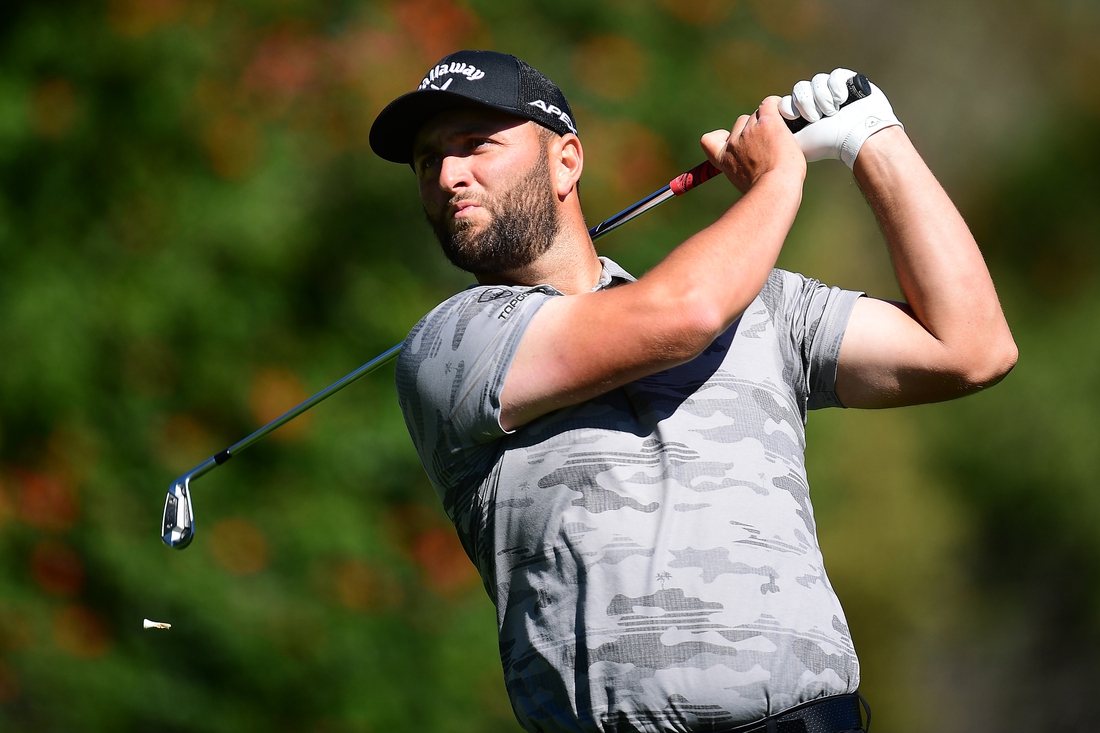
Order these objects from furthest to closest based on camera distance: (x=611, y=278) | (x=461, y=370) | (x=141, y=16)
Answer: (x=141, y=16)
(x=611, y=278)
(x=461, y=370)

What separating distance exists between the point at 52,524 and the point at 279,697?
135cm

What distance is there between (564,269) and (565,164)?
28cm

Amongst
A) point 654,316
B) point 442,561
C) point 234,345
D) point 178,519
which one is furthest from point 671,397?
point 234,345

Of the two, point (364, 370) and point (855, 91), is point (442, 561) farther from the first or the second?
point (855, 91)

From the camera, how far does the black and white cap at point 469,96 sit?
2.23 meters

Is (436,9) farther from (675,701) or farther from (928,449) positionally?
(928,449)

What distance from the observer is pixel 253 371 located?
5.52m

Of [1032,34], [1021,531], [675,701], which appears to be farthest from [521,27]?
[1032,34]

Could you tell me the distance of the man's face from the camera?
7.18 feet

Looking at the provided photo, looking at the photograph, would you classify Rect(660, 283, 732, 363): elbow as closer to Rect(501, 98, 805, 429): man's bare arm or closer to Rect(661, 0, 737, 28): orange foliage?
Rect(501, 98, 805, 429): man's bare arm

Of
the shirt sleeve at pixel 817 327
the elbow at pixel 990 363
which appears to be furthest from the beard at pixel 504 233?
the elbow at pixel 990 363

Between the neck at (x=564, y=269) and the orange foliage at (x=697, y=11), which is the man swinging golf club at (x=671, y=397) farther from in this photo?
the orange foliage at (x=697, y=11)

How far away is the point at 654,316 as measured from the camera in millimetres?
1742

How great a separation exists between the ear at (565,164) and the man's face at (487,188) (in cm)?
3
